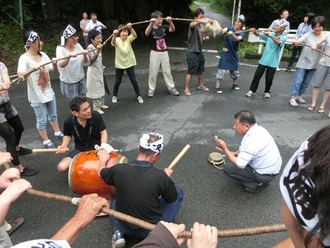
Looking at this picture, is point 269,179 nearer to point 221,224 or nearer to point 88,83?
point 221,224

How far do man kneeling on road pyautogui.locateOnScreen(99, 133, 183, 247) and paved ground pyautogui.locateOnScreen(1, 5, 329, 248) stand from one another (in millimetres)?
592

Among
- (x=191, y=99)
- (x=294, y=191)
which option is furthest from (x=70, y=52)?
(x=294, y=191)

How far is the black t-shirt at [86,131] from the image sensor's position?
13.4 ft

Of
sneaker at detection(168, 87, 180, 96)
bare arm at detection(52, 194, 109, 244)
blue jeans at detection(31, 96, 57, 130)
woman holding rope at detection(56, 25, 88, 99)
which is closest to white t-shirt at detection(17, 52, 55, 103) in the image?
blue jeans at detection(31, 96, 57, 130)

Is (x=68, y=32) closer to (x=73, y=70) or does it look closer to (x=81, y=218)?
(x=73, y=70)

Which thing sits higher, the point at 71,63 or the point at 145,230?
the point at 71,63

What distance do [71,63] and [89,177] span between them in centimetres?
264

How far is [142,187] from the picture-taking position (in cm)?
280

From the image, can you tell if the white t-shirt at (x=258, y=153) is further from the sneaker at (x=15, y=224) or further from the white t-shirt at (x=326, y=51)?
the white t-shirt at (x=326, y=51)

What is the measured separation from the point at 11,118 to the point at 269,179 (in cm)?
385

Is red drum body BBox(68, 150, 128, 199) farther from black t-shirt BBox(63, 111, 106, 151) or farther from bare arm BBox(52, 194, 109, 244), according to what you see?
bare arm BBox(52, 194, 109, 244)

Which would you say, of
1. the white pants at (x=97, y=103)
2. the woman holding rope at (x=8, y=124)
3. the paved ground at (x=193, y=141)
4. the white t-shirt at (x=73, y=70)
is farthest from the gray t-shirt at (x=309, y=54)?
the woman holding rope at (x=8, y=124)

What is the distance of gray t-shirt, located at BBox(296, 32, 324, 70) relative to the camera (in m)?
6.08

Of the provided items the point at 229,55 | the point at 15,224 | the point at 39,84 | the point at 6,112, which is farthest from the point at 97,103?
the point at 229,55
